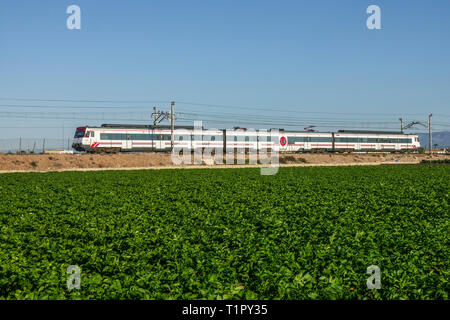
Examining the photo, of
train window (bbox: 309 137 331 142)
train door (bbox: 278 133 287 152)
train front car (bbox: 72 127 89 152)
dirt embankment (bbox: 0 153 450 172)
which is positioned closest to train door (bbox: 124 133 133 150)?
dirt embankment (bbox: 0 153 450 172)

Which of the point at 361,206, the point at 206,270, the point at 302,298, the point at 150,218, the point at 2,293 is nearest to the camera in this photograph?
the point at 302,298

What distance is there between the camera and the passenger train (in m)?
58.0

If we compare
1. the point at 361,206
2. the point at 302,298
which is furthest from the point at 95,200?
the point at 302,298

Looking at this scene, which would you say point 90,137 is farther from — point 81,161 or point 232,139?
point 232,139

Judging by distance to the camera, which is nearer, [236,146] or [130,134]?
[130,134]

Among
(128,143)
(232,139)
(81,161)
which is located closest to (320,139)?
(232,139)

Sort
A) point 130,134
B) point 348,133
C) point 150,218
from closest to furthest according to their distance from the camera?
point 150,218 → point 130,134 → point 348,133

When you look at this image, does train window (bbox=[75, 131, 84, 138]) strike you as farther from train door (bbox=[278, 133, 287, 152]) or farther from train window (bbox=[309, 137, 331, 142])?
train window (bbox=[309, 137, 331, 142])

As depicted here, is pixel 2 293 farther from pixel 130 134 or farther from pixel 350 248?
pixel 130 134

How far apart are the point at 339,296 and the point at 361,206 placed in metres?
11.4

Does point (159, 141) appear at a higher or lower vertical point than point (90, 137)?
lower

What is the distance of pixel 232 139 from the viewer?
221ft

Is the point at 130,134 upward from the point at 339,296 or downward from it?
upward

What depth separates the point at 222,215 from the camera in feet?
48.8
